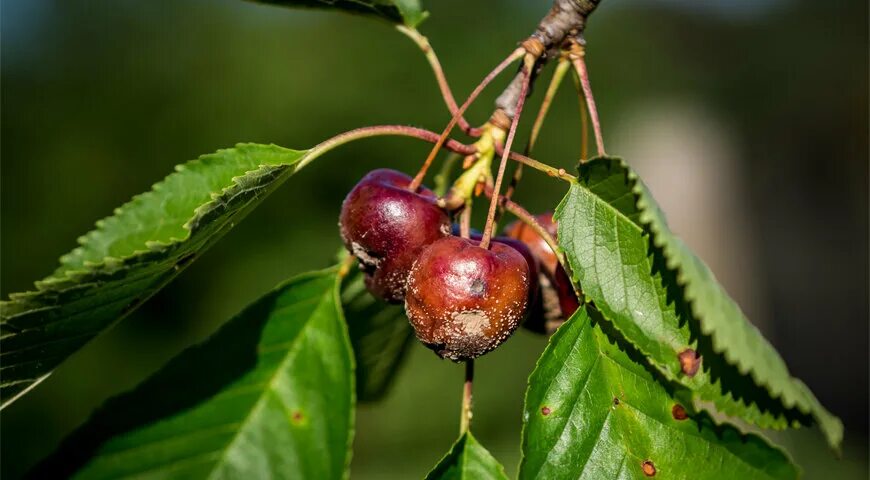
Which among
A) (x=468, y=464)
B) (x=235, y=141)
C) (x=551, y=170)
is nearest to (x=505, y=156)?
(x=551, y=170)

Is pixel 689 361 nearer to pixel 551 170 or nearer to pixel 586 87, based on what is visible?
pixel 551 170

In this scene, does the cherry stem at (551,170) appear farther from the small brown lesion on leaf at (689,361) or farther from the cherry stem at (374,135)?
the small brown lesion on leaf at (689,361)

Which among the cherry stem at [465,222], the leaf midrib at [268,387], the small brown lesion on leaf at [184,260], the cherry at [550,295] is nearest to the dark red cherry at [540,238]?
the cherry at [550,295]

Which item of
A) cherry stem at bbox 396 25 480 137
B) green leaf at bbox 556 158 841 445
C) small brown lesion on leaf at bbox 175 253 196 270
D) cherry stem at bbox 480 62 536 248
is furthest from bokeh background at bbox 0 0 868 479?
small brown lesion on leaf at bbox 175 253 196 270

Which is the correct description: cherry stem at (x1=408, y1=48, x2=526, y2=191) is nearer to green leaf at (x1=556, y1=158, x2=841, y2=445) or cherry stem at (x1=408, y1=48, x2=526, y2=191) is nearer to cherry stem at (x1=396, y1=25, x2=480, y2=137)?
cherry stem at (x1=396, y1=25, x2=480, y2=137)

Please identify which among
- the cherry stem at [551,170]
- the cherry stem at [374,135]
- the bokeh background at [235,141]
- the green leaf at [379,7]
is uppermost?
the green leaf at [379,7]

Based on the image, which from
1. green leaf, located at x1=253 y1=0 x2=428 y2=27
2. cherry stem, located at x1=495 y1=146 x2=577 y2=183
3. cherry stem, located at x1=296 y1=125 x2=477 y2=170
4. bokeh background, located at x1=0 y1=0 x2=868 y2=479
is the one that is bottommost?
bokeh background, located at x1=0 y1=0 x2=868 y2=479

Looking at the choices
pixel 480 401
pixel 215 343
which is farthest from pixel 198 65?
pixel 215 343
